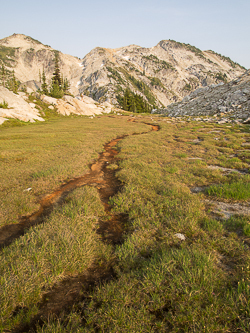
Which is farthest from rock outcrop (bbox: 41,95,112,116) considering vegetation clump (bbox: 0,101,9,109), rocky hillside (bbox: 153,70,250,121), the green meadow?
the green meadow

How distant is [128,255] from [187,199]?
433cm

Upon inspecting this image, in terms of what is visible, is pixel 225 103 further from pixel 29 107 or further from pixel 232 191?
pixel 29 107

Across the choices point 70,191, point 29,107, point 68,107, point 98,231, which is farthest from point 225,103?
point 98,231

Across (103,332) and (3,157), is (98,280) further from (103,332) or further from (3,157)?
(3,157)

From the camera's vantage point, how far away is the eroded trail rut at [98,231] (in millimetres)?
3717

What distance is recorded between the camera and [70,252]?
4.84 metres

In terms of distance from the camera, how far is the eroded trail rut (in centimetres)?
372

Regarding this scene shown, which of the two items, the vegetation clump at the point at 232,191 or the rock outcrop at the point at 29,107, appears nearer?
the vegetation clump at the point at 232,191

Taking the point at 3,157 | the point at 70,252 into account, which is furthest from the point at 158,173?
the point at 3,157

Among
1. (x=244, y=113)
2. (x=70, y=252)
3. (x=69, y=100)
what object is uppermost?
(x=69, y=100)

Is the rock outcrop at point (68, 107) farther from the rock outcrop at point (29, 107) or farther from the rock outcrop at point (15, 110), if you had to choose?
the rock outcrop at point (15, 110)

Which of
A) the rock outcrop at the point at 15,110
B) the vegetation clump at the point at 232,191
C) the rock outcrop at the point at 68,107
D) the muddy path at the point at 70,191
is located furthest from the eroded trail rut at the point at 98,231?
the rock outcrop at the point at 68,107

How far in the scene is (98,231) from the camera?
650 centimetres

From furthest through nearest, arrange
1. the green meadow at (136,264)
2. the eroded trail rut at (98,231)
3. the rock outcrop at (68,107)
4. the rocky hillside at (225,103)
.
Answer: the rock outcrop at (68,107) → the rocky hillside at (225,103) → the eroded trail rut at (98,231) → the green meadow at (136,264)
